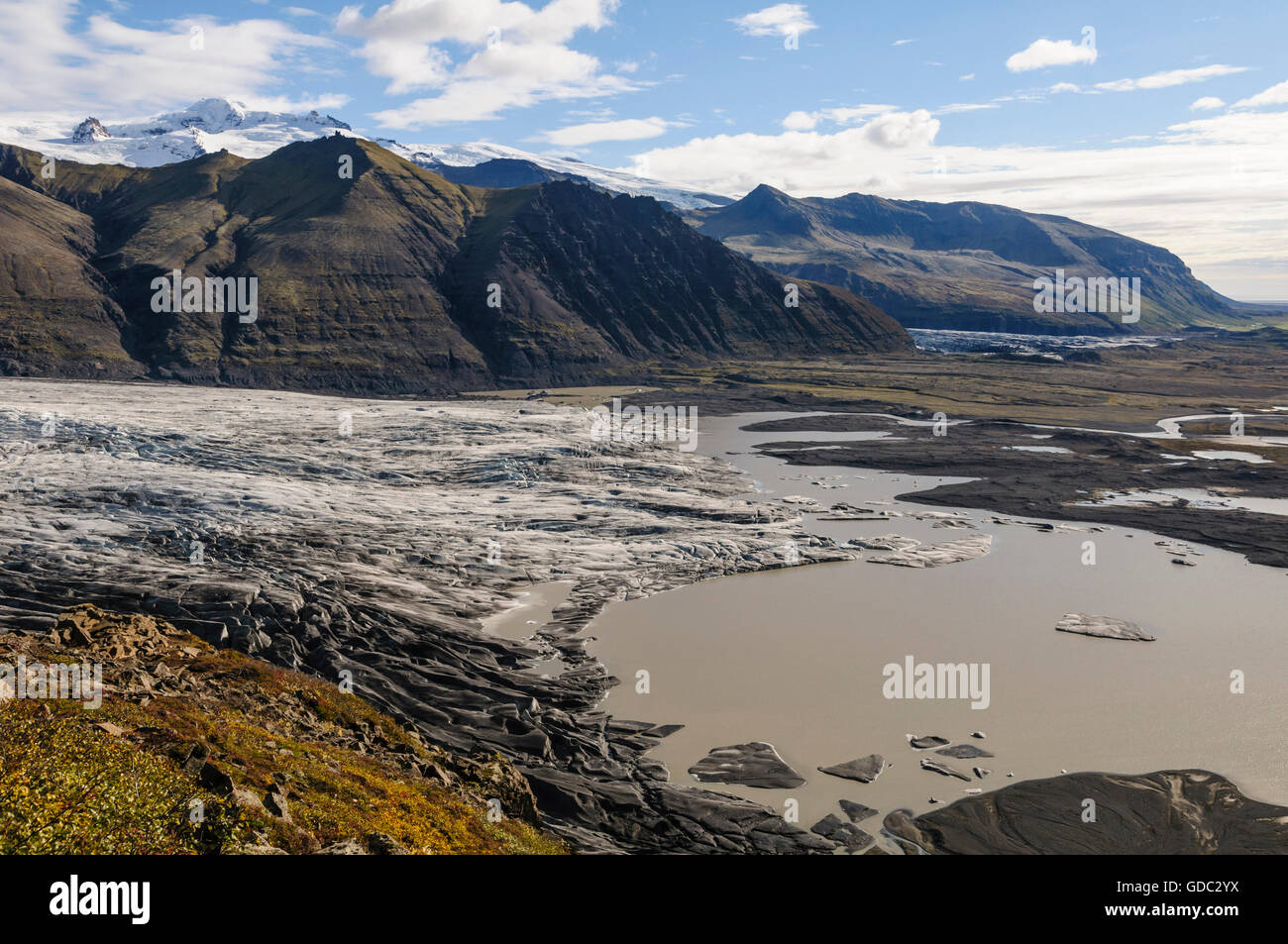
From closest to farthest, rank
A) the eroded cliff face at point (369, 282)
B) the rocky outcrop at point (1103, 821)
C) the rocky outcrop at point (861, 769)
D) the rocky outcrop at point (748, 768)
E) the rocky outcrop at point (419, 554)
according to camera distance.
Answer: the rocky outcrop at point (1103, 821), the rocky outcrop at point (748, 768), the rocky outcrop at point (861, 769), the rocky outcrop at point (419, 554), the eroded cliff face at point (369, 282)

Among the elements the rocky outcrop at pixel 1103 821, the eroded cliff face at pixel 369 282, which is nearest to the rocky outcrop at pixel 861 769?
the rocky outcrop at pixel 1103 821

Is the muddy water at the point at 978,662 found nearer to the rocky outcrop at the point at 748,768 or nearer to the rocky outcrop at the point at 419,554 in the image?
the rocky outcrop at the point at 748,768

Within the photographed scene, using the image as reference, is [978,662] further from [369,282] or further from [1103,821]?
[369,282]

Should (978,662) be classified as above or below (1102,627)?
below

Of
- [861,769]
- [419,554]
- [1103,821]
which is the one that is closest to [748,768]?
[861,769]

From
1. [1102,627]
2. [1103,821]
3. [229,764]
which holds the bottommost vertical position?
[1103,821]

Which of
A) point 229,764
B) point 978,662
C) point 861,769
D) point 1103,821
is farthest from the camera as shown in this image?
point 978,662

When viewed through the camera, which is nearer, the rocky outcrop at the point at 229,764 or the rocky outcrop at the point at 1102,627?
the rocky outcrop at the point at 229,764

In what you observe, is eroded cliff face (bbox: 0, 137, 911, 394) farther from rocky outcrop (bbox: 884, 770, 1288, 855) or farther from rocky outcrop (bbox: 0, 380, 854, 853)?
rocky outcrop (bbox: 884, 770, 1288, 855)
